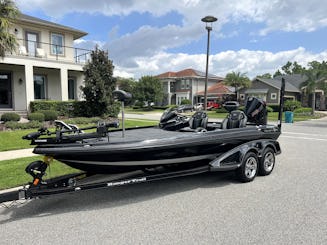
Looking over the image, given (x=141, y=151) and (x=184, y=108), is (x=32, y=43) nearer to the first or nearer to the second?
(x=184, y=108)

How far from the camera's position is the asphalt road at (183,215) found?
3.35 metres

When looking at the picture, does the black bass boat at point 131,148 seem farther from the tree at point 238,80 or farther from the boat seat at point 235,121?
the tree at point 238,80

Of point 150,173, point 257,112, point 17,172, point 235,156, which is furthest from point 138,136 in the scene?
Result: point 257,112

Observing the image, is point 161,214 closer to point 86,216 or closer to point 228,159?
point 86,216

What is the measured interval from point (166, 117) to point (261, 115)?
7.55 feet

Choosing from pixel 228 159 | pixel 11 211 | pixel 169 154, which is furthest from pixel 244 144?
pixel 11 211

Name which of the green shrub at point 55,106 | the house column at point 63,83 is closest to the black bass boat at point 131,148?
the green shrub at point 55,106

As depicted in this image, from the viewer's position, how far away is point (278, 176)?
236 inches

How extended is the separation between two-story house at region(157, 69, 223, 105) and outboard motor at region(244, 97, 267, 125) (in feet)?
141

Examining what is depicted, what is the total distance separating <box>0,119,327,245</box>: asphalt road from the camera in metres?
3.35

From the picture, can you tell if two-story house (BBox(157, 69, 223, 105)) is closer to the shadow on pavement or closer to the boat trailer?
the boat trailer

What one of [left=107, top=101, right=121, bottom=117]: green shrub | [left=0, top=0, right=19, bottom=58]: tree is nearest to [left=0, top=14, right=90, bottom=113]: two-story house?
[left=107, top=101, right=121, bottom=117]: green shrub

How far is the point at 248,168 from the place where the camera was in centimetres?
565

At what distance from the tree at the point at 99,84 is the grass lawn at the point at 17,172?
10073 millimetres
